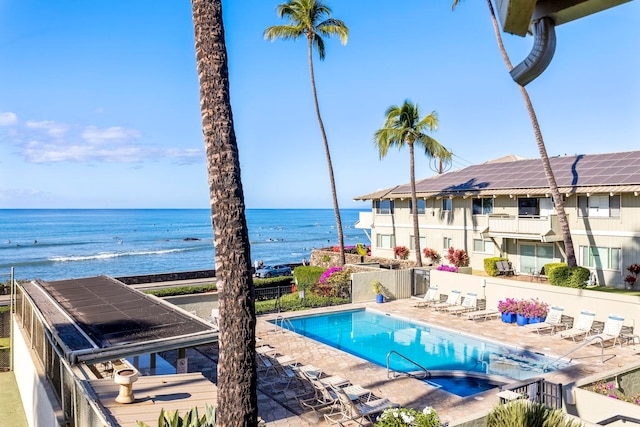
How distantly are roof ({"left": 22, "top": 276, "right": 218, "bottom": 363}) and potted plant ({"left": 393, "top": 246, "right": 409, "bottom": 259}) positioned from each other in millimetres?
21376

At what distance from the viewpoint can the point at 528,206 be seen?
28.0m

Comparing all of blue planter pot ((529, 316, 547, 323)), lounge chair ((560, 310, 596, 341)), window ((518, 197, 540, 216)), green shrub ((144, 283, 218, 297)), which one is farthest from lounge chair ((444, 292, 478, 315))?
green shrub ((144, 283, 218, 297))

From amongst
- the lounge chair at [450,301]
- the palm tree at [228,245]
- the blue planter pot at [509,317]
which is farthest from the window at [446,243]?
the palm tree at [228,245]

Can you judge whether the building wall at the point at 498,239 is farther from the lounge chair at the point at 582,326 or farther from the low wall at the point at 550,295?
the lounge chair at the point at 582,326

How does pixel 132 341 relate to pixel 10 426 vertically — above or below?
above

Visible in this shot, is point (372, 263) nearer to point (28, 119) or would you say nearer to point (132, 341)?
point (132, 341)

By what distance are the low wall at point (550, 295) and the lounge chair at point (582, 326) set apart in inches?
19.2

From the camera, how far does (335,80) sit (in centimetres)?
3120

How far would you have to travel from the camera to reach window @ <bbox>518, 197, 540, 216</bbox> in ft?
90.7

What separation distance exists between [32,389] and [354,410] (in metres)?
8.00

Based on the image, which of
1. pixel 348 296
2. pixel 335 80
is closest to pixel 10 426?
pixel 348 296

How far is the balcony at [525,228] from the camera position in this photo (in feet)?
84.1

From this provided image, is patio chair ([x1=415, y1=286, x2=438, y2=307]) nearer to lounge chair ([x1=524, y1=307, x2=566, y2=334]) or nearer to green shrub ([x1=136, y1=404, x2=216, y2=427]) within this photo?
lounge chair ([x1=524, y1=307, x2=566, y2=334])

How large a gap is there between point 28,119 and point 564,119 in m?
91.0
